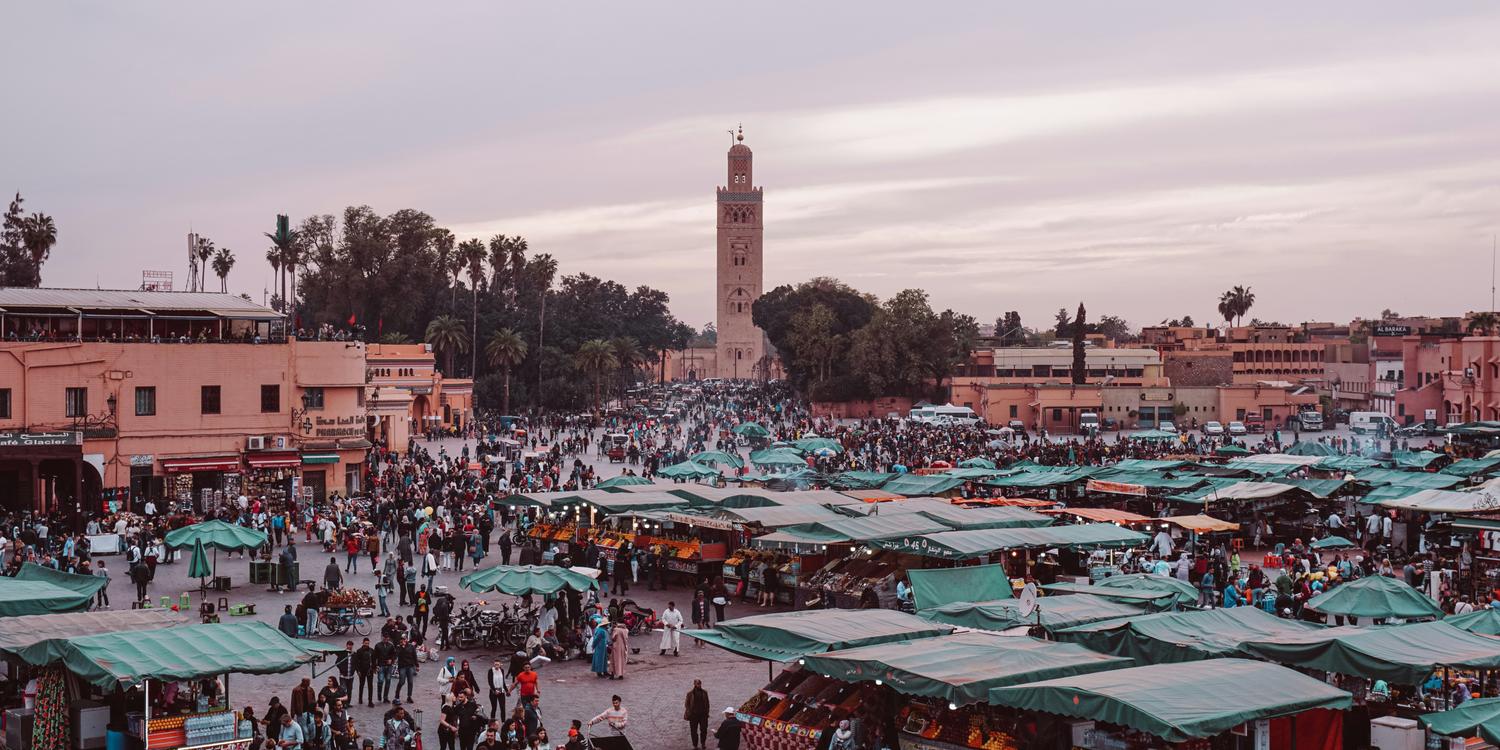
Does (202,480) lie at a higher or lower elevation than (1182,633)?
lower

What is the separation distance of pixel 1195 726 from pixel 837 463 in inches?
1534

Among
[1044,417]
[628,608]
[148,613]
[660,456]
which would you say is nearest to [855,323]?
[1044,417]

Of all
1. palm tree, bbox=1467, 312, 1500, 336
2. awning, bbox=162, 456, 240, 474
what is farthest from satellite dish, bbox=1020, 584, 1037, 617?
palm tree, bbox=1467, 312, 1500, 336

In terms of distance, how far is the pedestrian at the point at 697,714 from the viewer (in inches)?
655

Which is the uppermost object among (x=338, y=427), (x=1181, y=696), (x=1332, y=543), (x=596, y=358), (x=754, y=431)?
(x=596, y=358)

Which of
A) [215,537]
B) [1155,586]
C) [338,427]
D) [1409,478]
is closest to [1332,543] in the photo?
[1409,478]

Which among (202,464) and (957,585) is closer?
(957,585)

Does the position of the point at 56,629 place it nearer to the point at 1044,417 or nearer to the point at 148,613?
the point at 148,613

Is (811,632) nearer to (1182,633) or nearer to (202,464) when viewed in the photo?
(1182,633)

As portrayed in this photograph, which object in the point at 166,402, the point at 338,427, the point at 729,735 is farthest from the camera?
the point at 338,427

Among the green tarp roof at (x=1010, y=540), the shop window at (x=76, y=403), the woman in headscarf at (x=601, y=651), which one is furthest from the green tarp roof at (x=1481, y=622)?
the shop window at (x=76, y=403)

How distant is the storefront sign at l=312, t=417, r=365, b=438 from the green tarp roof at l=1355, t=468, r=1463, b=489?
92.2 ft

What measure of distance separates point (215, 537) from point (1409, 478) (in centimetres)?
2642

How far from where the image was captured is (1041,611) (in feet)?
60.5
